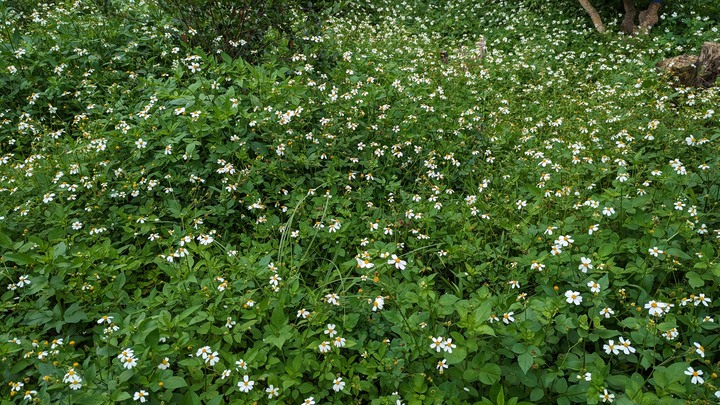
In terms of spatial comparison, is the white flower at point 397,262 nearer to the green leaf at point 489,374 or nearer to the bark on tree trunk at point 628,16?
the green leaf at point 489,374

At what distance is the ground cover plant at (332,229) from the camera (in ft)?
7.36

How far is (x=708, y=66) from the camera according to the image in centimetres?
592

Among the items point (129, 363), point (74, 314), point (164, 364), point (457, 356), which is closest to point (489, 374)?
point (457, 356)

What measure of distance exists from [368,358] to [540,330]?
798 mm

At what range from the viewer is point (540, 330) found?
88.7 inches

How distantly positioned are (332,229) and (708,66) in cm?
543

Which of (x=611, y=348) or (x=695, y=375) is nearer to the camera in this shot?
(x=695, y=375)

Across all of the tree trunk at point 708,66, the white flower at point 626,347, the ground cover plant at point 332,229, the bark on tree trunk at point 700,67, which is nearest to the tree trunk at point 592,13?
the bark on tree trunk at point 700,67

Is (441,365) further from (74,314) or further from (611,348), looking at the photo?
(74,314)

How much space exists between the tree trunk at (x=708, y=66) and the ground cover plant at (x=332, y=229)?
2.92ft

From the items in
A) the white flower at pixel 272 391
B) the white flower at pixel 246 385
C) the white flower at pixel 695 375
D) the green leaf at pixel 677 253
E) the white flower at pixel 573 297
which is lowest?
the white flower at pixel 272 391

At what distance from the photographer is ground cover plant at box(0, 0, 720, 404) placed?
2244 mm

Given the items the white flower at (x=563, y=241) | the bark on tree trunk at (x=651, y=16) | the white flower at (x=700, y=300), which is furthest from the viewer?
the bark on tree trunk at (x=651, y=16)

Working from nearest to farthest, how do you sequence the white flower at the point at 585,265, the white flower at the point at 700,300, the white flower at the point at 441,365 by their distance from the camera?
the white flower at the point at 441,365 → the white flower at the point at 700,300 → the white flower at the point at 585,265
